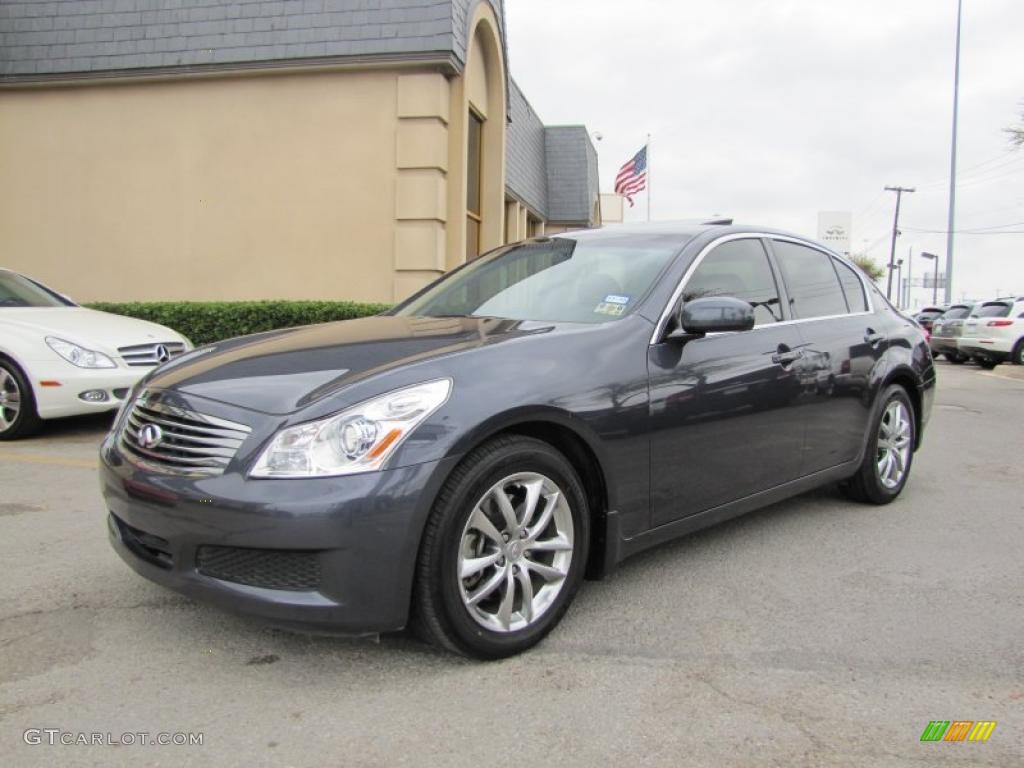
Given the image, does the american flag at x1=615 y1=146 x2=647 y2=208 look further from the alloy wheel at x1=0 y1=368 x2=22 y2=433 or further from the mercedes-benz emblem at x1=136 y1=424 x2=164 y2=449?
the mercedes-benz emblem at x1=136 y1=424 x2=164 y2=449

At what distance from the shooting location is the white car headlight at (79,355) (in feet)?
21.0

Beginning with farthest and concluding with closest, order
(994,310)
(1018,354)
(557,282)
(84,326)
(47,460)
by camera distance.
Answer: (994,310), (1018,354), (84,326), (47,460), (557,282)

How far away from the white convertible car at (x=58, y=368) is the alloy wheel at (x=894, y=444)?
5.42 meters

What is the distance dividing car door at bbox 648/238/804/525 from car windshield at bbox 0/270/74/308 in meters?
6.18

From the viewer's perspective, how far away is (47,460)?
5.88 m

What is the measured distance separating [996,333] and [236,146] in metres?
15.8

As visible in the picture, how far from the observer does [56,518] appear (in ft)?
14.5

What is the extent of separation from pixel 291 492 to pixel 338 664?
2.33 feet

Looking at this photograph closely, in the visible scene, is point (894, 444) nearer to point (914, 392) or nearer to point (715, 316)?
point (914, 392)

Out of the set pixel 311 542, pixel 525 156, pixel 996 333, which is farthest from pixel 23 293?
pixel 996 333

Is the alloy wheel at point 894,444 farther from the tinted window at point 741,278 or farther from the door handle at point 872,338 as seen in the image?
the tinted window at point 741,278

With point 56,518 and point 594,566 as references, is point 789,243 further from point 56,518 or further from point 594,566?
point 56,518

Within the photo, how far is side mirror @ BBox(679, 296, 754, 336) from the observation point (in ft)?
10.9

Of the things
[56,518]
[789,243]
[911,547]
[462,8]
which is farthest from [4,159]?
[911,547]
